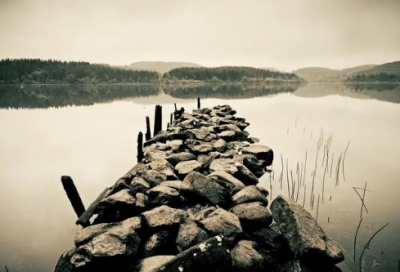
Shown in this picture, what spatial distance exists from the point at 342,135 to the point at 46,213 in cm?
1670

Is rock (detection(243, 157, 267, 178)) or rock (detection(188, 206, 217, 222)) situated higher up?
rock (detection(188, 206, 217, 222))

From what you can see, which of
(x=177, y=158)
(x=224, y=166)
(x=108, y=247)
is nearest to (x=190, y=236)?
(x=108, y=247)

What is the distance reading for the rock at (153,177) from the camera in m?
6.32

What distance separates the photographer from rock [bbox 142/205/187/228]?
459 centimetres

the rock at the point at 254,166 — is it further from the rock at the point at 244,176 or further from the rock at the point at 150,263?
the rock at the point at 150,263

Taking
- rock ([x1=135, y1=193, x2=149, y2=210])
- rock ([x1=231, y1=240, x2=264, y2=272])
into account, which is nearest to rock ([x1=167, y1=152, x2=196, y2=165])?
→ rock ([x1=135, y1=193, x2=149, y2=210])

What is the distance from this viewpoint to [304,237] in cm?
424

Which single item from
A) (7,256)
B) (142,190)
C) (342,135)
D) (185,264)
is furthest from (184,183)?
(342,135)

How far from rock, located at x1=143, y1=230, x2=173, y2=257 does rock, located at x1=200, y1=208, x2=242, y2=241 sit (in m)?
0.66

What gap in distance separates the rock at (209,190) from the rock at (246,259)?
50.7 inches

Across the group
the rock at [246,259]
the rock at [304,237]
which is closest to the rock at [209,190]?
the rock at [304,237]

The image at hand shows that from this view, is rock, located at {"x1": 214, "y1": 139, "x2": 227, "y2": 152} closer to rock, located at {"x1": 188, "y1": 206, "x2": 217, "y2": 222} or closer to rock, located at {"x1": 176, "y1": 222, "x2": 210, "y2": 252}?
rock, located at {"x1": 188, "y1": 206, "x2": 217, "y2": 222}

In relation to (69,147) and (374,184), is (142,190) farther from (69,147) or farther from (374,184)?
(69,147)

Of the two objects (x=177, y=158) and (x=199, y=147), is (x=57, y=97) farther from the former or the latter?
(x=177, y=158)
